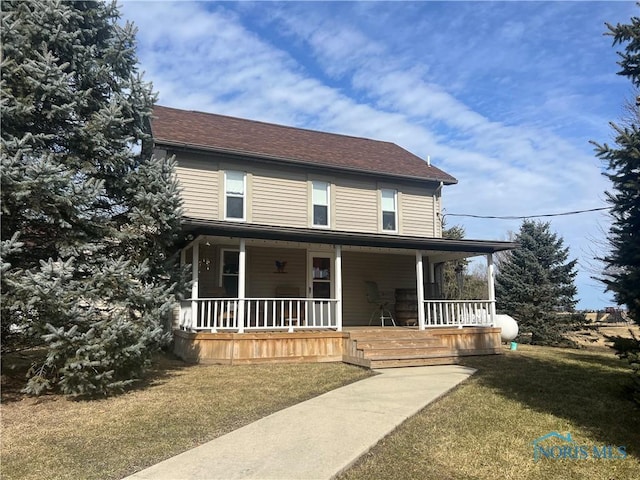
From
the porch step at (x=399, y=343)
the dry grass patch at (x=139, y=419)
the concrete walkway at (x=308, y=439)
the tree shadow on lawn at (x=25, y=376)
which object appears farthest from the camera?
the porch step at (x=399, y=343)

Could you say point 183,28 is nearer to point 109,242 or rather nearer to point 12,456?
A: point 109,242

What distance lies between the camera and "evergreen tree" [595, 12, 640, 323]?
16.9ft

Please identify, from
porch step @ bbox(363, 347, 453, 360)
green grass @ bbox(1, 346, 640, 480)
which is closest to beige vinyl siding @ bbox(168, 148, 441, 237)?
porch step @ bbox(363, 347, 453, 360)

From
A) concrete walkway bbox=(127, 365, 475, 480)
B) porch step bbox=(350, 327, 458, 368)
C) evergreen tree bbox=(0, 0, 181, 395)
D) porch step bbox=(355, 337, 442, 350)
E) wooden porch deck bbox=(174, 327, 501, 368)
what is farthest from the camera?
porch step bbox=(355, 337, 442, 350)

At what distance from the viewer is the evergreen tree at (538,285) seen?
1736cm

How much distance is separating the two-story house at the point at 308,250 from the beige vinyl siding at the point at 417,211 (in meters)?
0.04

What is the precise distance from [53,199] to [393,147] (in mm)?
14724

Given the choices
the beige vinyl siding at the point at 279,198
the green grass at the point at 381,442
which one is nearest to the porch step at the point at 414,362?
the green grass at the point at 381,442

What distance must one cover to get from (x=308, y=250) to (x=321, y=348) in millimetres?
3976

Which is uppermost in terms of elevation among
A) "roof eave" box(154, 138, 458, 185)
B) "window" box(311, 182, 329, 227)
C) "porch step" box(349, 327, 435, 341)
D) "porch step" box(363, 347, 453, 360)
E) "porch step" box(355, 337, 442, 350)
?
"roof eave" box(154, 138, 458, 185)

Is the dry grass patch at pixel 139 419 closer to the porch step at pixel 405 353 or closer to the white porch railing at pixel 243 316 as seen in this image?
the porch step at pixel 405 353

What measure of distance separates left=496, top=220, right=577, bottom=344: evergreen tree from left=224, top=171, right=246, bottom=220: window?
1090 centimetres

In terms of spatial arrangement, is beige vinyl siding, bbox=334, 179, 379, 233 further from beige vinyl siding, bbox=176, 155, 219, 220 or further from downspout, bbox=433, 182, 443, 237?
beige vinyl siding, bbox=176, 155, 219, 220

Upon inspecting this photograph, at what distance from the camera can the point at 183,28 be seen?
941cm
